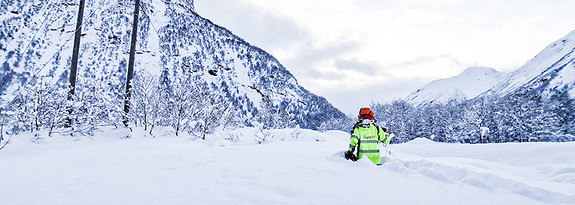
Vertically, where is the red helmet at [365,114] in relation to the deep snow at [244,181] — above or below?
above

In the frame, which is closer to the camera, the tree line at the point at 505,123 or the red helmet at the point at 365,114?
the red helmet at the point at 365,114

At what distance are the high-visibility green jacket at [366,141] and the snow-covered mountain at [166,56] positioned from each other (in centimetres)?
4878

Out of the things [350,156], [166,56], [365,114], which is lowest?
[350,156]

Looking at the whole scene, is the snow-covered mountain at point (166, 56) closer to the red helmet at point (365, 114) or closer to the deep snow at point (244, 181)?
the red helmet at point (365, 114)

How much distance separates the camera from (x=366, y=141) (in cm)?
516

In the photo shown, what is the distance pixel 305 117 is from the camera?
105562mm

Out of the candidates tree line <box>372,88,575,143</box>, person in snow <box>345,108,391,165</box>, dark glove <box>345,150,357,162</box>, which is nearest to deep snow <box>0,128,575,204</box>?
dark glove <box>345,150,357,162</box>

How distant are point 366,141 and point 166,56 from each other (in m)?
92.4

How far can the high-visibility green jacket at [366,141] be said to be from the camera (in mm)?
5145

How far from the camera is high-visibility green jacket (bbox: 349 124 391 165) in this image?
5.14m

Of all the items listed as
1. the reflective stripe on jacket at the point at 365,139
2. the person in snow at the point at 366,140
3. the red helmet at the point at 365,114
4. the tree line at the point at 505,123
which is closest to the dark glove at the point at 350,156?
the person in snow at the point at 366,140

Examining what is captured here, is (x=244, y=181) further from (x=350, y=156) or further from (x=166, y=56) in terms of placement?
(x=166, y=56)

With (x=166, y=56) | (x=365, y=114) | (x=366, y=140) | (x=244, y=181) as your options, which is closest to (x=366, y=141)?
(x=366, y=140)

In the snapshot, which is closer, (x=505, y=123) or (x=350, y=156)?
(x=350, y=156)
